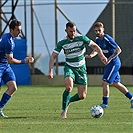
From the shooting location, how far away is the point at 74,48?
11914 mm

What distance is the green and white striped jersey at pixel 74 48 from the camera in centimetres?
1188

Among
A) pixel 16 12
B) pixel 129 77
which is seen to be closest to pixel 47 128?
pixel 129 77

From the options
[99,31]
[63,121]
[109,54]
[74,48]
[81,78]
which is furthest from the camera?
[109,54]

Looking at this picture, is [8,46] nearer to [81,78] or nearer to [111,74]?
[81,78]

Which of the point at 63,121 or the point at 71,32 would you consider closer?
the point at 63,121

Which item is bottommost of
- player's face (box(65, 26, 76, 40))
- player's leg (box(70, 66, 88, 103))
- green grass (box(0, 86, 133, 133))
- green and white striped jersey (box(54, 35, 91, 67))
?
green grass (box(0, 86, 133, 133))

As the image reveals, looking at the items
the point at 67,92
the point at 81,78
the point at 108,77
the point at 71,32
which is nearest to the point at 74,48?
the point at 71,32

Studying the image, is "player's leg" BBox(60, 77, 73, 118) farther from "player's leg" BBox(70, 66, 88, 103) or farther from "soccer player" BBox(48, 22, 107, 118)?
"player's leg" BBox(70, 66, 88, 103)

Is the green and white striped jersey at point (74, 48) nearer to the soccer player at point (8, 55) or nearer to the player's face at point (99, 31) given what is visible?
the soccer player at point (8, 55)

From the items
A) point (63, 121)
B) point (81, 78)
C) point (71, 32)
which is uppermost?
point (71, 32)

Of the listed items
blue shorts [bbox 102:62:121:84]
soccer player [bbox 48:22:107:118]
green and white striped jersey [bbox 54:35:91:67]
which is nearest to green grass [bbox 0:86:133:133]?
soccer player [bbox 48:22:107:118]

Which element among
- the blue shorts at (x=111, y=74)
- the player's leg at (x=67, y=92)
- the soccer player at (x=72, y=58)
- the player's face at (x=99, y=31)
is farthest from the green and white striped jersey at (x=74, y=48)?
the blue shorts at (x=111, y=74)

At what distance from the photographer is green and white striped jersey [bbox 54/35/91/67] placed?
1188 cm

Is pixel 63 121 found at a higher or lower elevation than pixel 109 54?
lower
